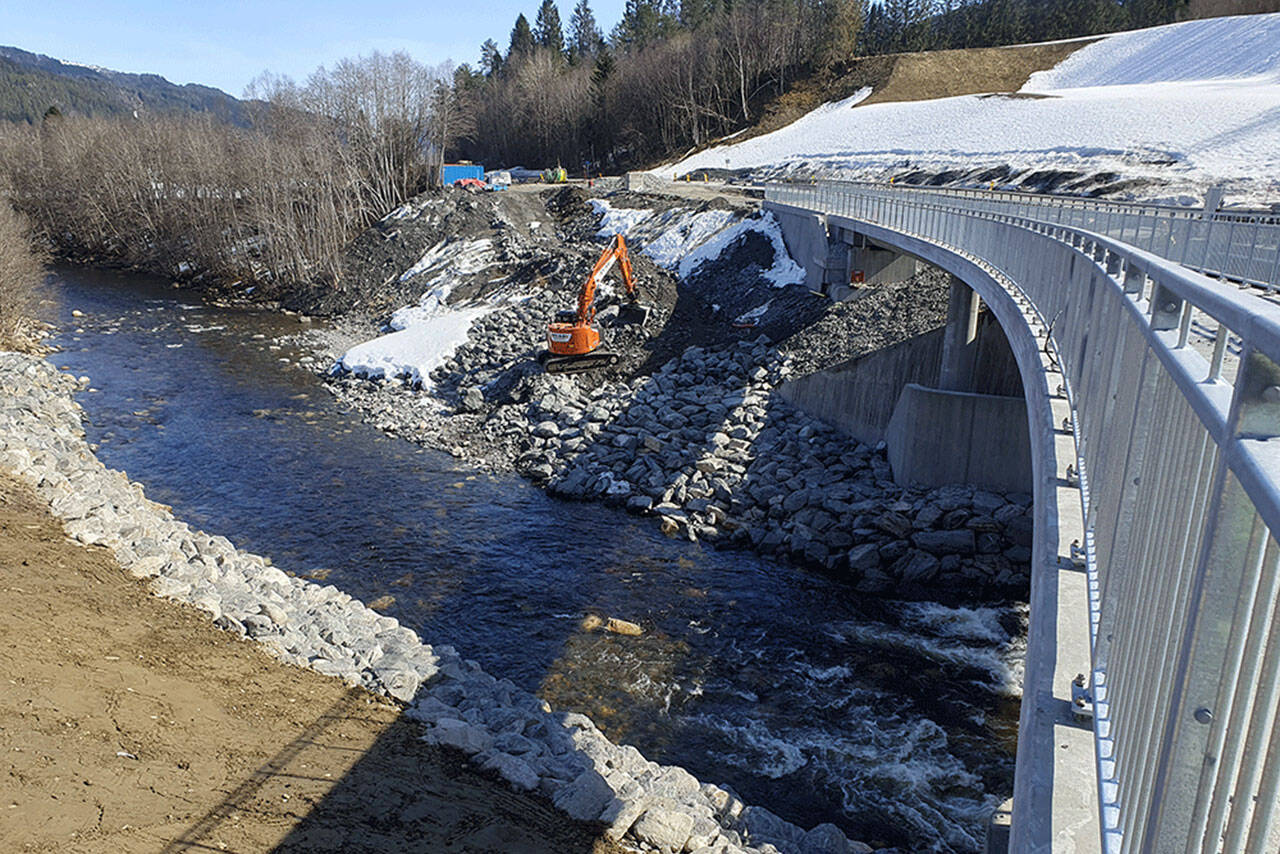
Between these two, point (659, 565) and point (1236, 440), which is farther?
point (659, 565)

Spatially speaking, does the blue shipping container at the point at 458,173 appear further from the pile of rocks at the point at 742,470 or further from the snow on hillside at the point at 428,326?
the pile of rocks at the point at 742,470

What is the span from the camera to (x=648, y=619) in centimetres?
1457

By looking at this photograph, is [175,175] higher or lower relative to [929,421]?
higher

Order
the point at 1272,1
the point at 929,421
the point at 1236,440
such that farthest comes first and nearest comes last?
the point at 1272,1 → the point at 929,421 → the point at 1236,440

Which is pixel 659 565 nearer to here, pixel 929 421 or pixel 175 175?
pixel 929 421

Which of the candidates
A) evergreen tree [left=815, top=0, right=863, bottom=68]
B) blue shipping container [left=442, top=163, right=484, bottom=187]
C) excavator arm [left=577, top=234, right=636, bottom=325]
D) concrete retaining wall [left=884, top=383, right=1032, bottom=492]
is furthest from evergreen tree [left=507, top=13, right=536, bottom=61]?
concrete retaining wall [left=884, top=383, right=1032, bottom=492]

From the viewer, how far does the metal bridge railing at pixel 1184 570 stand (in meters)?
2.09

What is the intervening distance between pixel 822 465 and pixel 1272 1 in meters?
85.7

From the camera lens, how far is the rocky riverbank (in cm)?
1697

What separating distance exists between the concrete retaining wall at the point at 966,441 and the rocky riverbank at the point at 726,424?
48 centimetres

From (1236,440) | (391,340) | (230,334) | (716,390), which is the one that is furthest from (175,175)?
(1236,440)

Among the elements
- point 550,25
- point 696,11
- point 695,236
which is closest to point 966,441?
point 695,236

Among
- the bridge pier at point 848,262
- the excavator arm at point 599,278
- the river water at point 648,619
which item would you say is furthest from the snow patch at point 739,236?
the river water at point 648,619

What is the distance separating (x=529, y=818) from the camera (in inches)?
310
